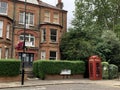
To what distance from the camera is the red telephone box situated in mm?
29750

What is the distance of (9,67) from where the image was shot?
2619cm

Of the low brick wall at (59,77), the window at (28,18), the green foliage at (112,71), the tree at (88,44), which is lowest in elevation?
the low brick wall at (59,77)

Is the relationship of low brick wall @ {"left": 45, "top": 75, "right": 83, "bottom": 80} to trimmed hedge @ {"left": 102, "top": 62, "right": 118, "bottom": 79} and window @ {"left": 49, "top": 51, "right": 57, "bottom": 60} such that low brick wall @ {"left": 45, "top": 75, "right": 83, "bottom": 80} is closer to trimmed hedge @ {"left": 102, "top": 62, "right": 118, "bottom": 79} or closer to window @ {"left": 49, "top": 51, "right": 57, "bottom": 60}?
trimmed hedge @ {"left": 102, "top": 62, "right": 118, "bottom": 79}

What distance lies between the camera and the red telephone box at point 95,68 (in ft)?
97.6

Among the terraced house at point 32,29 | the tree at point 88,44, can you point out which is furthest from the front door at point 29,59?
the tree at point 88,44

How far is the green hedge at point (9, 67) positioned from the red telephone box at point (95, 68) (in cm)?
847

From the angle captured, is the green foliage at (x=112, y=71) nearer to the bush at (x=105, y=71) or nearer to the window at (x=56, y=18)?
the bush at (x=105, y=71)

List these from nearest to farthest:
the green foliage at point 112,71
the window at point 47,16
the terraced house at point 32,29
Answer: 1. the green foliage at point 112,71
2. the terraced house at point 32,29
3. the window at point 47,16

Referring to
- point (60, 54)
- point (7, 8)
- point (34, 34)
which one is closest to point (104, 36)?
point (60, 54)

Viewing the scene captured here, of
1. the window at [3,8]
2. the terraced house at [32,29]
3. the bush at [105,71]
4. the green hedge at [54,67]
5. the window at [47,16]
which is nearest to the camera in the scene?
the green hedge at [54,67]

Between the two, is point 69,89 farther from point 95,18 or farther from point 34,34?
point 95,18

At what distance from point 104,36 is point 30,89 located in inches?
763

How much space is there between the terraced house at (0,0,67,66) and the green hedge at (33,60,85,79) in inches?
216

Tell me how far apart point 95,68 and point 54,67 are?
4638mm
